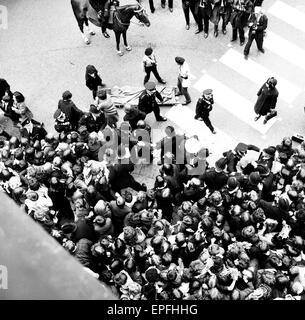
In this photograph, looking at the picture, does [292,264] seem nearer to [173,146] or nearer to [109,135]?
[173,146]

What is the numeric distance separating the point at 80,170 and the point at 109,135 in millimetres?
1096

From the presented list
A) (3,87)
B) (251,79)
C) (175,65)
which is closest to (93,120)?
(3,87)

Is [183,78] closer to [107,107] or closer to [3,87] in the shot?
[107,107]

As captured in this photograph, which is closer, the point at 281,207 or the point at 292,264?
the point at 292,264

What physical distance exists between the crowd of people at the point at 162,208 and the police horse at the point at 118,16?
277 centimetres

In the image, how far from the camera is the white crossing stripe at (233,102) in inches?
427

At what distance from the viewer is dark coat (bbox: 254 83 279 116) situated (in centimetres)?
984

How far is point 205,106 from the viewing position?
9.88 meters

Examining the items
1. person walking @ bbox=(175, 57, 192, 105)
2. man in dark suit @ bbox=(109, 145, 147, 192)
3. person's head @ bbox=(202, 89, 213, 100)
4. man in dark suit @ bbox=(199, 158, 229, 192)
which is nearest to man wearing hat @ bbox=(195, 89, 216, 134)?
person's head @ bbox=(202, 89, 213, 100)

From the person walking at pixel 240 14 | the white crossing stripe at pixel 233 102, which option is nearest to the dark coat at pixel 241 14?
the person walking at pixel 240 14

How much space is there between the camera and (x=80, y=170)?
8.62m
